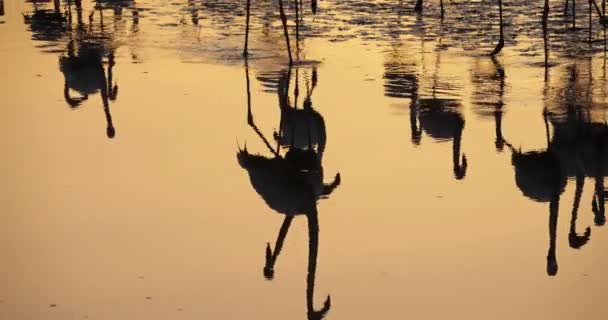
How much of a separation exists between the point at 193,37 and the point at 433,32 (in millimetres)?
3002

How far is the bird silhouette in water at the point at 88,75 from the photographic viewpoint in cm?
1234

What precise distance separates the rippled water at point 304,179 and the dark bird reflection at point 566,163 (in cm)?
2

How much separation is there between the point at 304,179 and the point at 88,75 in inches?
196

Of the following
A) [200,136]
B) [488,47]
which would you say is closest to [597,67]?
[488,47]

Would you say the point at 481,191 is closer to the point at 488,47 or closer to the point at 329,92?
the point at 329,92

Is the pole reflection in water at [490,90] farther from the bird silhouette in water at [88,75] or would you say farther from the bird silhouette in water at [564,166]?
the bird silhouette in water at [88,75]

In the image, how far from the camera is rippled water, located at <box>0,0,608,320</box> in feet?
23.1

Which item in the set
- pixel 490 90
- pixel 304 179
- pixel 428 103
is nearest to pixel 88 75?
pixel 428 103

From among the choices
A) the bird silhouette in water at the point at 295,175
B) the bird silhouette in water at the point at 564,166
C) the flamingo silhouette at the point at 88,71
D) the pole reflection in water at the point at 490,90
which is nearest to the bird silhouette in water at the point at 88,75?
the flamingo silhouette at the point at 88,71

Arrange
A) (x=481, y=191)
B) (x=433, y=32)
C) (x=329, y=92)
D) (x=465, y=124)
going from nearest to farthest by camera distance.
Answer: (x=481, y=191) → (x=465, y=124) → (x=329, y=92) → (x=433, y=32)

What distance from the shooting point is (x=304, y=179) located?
9.30m

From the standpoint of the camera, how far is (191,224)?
8.17 m

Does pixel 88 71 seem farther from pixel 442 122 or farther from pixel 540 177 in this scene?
pixel 540 177

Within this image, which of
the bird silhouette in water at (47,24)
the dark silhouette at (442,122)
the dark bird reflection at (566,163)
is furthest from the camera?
the bird silhouette in water at (47,24)
